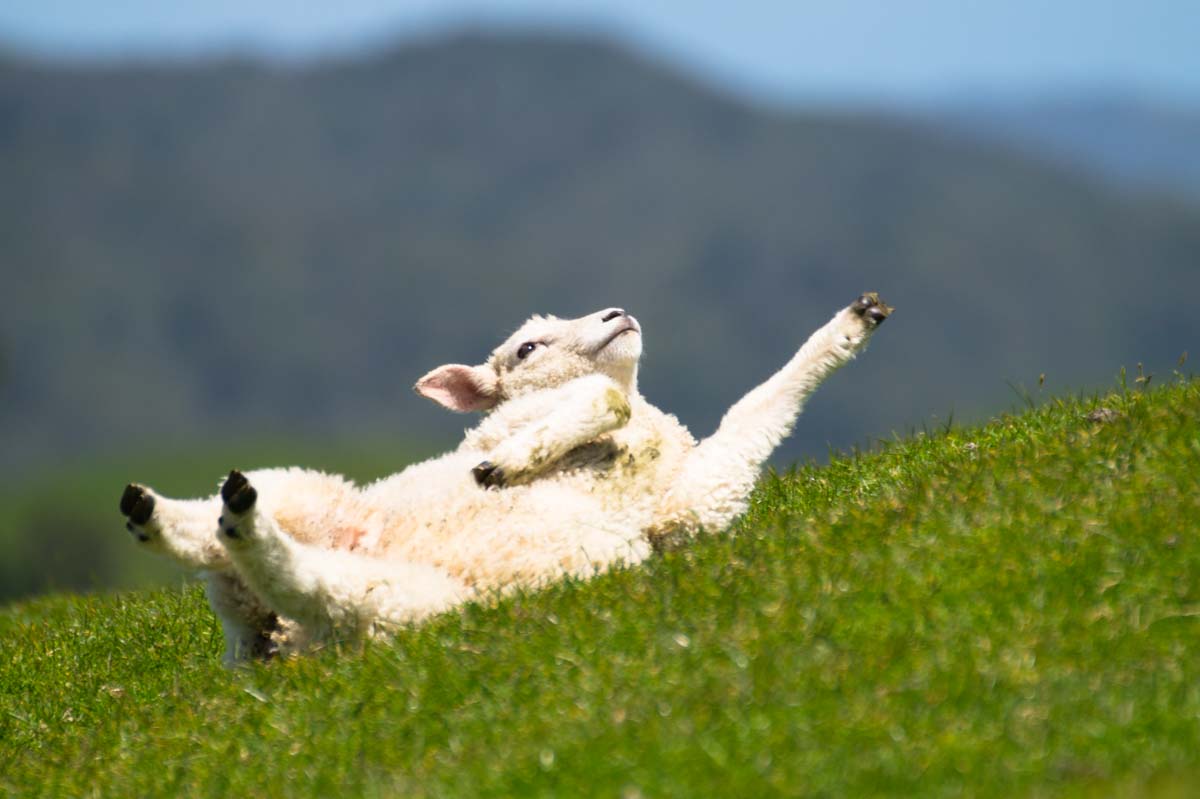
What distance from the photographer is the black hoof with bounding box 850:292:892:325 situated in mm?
8672

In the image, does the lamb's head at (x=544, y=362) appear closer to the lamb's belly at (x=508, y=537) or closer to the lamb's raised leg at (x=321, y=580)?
the lamb's belly at (x=508, y=537)

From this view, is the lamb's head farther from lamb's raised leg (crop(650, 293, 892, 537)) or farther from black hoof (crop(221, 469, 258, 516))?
black hoof (crop(221, 469, 258, 516))

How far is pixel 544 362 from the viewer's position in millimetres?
8688

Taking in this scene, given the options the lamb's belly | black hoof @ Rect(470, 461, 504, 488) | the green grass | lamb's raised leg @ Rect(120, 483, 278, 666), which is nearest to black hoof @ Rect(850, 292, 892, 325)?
the green grass

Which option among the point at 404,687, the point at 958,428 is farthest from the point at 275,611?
the point at 958,428

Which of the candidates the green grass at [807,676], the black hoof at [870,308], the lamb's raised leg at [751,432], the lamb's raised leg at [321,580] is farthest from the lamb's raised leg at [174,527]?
the black hoof at [870,308]

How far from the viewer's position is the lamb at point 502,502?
6.86 meters

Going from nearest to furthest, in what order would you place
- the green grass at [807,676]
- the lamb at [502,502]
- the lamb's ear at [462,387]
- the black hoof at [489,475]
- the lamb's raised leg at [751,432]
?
the green grass at [807,676] → the lamb at [502,502] → the black hoof at [489,475] → the lamb's raised leg at [751,432] → the lamb's ear at [462,387]

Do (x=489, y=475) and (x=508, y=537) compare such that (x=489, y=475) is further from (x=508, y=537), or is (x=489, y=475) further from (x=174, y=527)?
(x=174, y=527)

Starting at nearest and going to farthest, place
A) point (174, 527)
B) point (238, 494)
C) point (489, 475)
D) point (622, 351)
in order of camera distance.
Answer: point (238, 494)
point (174, 527)
point (489, 475)
point (622, 351)

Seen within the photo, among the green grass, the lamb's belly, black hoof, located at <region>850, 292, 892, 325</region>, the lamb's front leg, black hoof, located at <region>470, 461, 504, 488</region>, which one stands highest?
black hoof, located at <region>850, 292, 892, 325</region>

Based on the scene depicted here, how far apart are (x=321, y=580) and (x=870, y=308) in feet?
12.2

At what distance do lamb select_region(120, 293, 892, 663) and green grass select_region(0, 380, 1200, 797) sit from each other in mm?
264

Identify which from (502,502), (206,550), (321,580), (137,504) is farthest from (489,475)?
(137,504)
